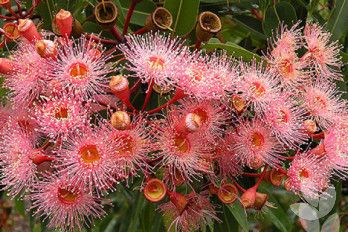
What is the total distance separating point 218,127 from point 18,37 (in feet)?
1.46

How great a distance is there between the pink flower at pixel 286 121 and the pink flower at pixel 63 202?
1.19ft

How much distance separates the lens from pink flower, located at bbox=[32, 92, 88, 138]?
3.80 feet

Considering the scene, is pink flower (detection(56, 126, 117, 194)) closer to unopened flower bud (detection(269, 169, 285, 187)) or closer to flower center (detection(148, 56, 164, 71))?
flower center (detection(148, 56, 164, 71))

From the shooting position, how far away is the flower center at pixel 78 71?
120 centimetres

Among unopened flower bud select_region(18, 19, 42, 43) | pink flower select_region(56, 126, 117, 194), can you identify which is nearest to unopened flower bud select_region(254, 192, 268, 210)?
pink flower select_region(56, 126, 117, 194)

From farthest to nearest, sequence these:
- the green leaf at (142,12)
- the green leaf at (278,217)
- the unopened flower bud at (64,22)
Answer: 1. the green leaf at (278,217)
2. the green leaf at (142,12)
3. the unopened flower bud at (64,22)

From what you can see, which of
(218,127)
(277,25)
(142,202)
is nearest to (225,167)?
(218,127)

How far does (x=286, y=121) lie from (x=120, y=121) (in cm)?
34

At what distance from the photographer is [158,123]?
1213mm

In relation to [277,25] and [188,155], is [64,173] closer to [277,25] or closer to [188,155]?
[188,155]

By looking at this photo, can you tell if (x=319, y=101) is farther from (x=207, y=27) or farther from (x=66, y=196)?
(x=66, y=196)

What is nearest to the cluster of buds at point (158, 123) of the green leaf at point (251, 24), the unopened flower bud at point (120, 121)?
the unopened flower bud at point (120, 121)

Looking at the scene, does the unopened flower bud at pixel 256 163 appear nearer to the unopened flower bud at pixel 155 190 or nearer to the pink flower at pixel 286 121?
the pink flower at pixel 286 121

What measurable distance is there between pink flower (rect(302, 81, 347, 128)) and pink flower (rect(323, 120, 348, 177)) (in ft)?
0.09
